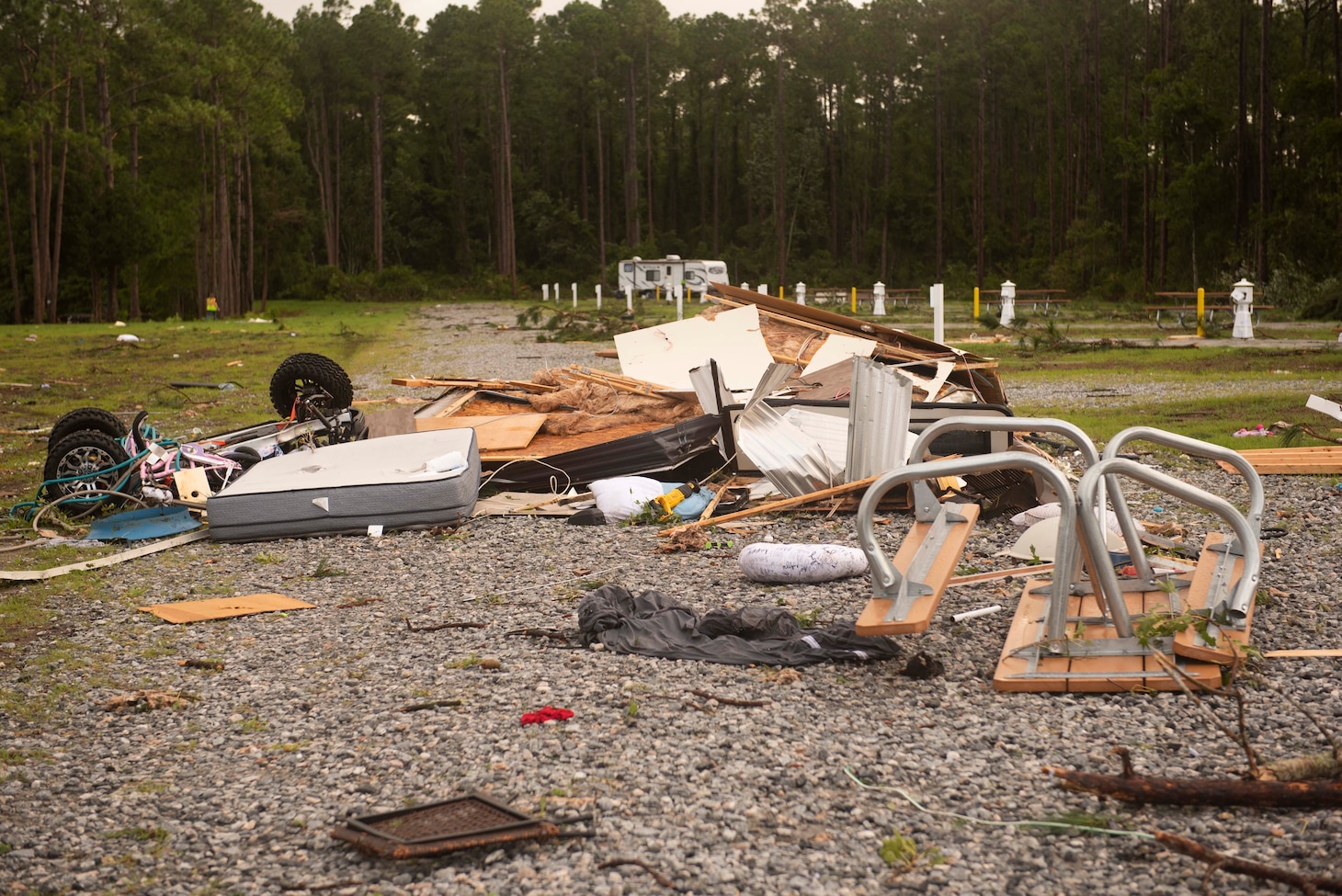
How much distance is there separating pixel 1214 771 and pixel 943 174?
7392 centimetres

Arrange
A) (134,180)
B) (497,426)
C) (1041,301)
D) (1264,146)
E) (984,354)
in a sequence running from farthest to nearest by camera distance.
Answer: (134,180) < (1041,301) < (1264,146) < (984,354) < (497,426)

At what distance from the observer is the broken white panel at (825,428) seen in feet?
28.5

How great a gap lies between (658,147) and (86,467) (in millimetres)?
78022

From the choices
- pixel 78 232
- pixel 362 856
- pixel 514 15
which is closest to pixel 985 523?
pixel 362 856

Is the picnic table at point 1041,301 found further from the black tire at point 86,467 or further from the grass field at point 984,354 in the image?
the black tire at point 86,467

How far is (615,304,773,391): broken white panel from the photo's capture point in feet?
39.8

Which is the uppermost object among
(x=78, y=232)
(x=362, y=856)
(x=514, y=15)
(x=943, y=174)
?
(x=514, y=15)

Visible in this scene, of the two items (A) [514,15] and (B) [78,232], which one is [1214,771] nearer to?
(B) [78,232]

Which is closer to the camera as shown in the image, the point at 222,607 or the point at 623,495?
the point at 222,607

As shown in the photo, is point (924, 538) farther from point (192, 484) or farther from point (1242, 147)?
point (1242, 147)

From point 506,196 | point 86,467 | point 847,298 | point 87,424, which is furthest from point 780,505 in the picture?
point 506,196

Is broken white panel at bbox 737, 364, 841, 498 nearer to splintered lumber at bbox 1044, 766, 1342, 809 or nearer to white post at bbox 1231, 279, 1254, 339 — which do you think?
splintered lumber at bbox 1044, 766, 1342, 809

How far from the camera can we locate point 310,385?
38.0 feet

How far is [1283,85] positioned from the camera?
3725 cm
